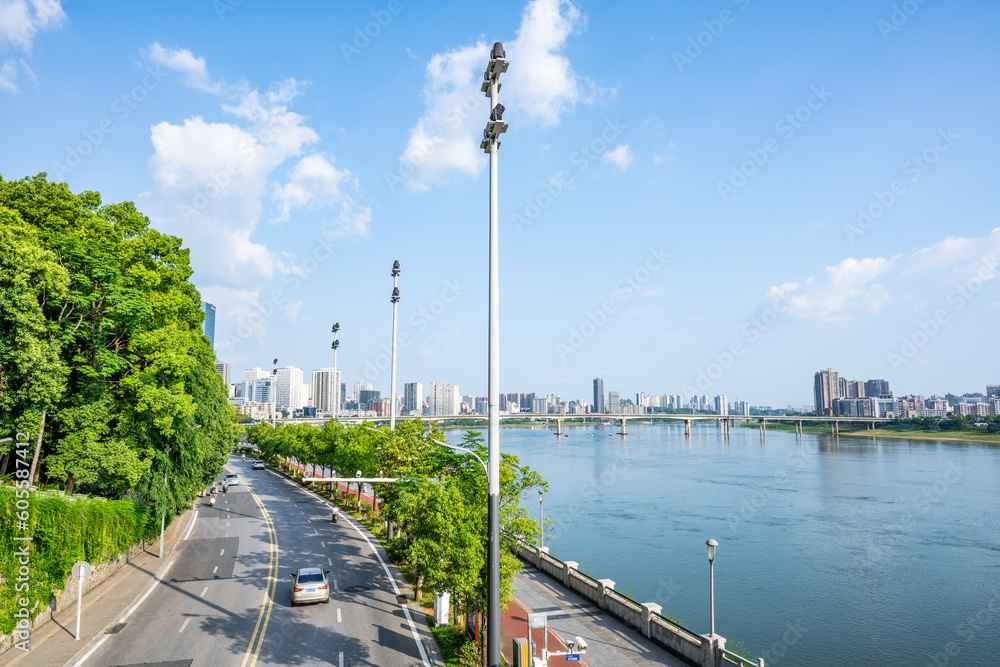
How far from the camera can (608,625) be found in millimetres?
22062

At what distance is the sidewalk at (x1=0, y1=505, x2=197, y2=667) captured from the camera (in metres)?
18.8

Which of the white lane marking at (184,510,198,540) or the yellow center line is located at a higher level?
the yellow center line

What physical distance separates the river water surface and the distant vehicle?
1805 cm

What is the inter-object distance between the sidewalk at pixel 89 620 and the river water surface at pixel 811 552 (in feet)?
84.1

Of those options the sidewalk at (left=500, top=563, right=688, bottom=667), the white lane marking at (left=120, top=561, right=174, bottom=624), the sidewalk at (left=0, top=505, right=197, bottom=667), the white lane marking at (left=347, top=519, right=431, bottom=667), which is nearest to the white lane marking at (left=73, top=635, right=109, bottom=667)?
the sidewalk at (left=0, top=505, right=197, bottom=667)

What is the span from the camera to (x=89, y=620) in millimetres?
22359

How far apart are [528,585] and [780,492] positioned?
2089 inches

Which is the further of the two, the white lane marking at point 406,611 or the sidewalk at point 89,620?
the white lane marking at point 406,611

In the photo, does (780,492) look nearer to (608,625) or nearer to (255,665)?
(608,625)

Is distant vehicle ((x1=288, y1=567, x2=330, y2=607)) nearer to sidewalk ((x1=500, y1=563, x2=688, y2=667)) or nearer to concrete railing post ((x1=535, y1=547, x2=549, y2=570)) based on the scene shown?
sidewalk ((x1=500, y1=563, x2=688, y2=667))

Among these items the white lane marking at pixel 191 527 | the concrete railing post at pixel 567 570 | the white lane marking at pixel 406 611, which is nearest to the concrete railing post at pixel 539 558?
the concrete railing post at pixel 567 570

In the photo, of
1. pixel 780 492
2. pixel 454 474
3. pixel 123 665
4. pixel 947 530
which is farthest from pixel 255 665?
pixel 780 492

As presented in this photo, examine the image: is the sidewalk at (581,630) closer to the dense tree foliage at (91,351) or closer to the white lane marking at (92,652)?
the white lane marking at (92,652)

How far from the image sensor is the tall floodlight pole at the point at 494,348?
43.5 feet
